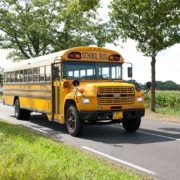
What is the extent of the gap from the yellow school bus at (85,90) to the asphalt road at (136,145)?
0.50m

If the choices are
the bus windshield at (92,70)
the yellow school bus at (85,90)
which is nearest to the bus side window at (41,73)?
the yellow school bus at (85,90)

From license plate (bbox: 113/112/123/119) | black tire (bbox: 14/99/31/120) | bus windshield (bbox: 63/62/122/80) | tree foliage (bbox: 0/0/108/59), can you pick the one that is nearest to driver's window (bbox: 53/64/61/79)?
bus windshield (bbox: 63/62/122/80)

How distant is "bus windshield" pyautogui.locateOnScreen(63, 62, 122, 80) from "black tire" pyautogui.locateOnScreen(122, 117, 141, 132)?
145 centimetres

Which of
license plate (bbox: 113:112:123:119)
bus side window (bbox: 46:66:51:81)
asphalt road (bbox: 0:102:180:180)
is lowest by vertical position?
asphalt road (bbox: 0:102:180:180)

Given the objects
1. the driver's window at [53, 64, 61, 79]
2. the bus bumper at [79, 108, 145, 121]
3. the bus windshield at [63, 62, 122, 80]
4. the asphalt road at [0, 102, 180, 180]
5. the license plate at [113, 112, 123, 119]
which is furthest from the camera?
the driver's window at [53, 64, 61, 79]

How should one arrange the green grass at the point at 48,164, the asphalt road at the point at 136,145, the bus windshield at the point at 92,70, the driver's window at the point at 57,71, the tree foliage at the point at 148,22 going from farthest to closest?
the tree foliage at the point at 148,22 → the driver's window at the point at 57,71 → the bus windshield at the point at 92,70 → the asphalt road at the point at 136,145 → the green grass at the point at 48,164

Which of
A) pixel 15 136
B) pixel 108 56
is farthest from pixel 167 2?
pixel 15 136

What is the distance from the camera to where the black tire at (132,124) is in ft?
43.4

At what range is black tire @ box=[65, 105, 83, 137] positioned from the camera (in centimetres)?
1217

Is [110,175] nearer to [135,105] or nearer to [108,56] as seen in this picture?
[135,105]

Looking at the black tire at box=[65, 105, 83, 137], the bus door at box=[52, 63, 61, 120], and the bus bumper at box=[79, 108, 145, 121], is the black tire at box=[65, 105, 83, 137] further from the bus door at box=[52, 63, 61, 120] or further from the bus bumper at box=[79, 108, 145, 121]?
the bus door at box=[52, 63, 61, 120]

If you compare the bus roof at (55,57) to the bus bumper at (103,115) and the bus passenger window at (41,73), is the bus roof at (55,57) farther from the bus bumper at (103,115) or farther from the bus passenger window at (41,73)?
the bus bumper at (103,115)

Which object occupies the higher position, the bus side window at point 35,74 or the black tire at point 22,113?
the bus side window at point 35,74

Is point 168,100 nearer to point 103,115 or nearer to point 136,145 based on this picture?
point 103,115
